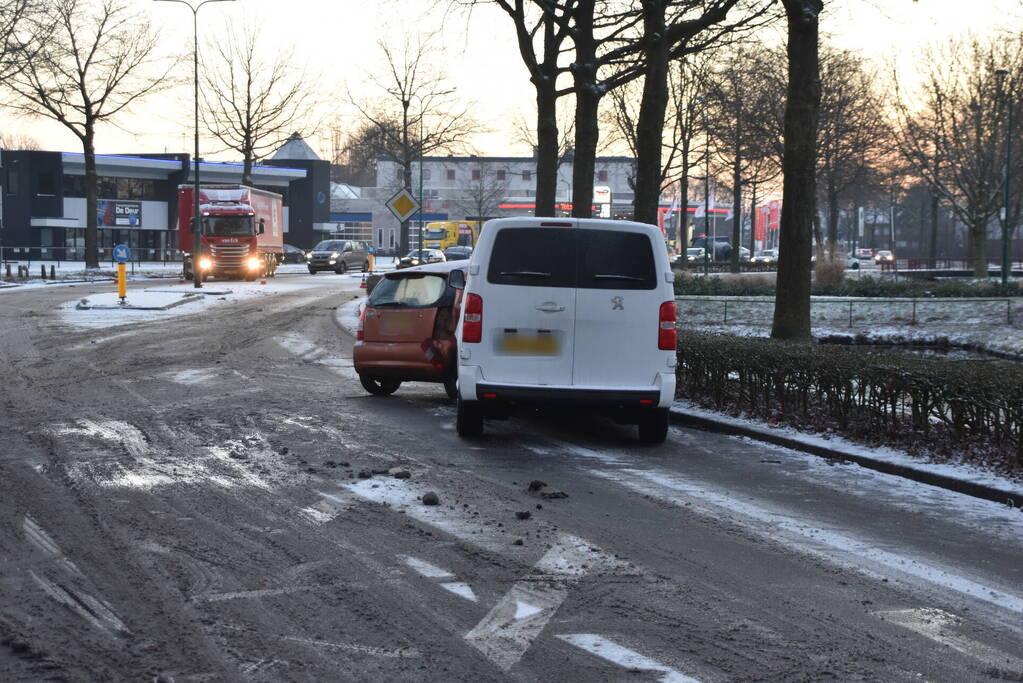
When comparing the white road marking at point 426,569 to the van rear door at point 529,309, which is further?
the van rear door at point 529,309

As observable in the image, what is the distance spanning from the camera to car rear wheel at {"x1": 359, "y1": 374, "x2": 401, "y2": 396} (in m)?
13.6

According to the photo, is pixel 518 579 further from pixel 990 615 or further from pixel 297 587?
pixel 990 615

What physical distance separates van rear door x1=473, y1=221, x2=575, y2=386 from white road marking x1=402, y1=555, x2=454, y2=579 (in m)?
3.97

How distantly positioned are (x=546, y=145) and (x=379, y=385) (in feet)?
36.5

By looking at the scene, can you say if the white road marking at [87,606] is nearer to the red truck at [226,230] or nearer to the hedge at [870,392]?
the hedge at [870,392]

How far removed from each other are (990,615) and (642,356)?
482 centimetres

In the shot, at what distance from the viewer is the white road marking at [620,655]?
433 cm

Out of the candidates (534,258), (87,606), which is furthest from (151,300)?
(87,606)

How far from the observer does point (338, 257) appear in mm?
62281

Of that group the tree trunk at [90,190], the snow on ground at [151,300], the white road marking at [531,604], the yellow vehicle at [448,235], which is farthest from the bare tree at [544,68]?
the yellow vehicle at [448,235]

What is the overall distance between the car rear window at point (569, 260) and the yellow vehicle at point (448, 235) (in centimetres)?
7028

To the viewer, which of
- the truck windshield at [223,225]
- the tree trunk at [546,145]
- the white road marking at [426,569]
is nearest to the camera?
the white road marking at [426,569]

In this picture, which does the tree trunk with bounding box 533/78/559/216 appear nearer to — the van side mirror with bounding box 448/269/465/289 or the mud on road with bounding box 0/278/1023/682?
the van side mirror with bounding box 448/269/465/289

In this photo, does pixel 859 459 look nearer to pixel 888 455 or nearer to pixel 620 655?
pixel 888 455
